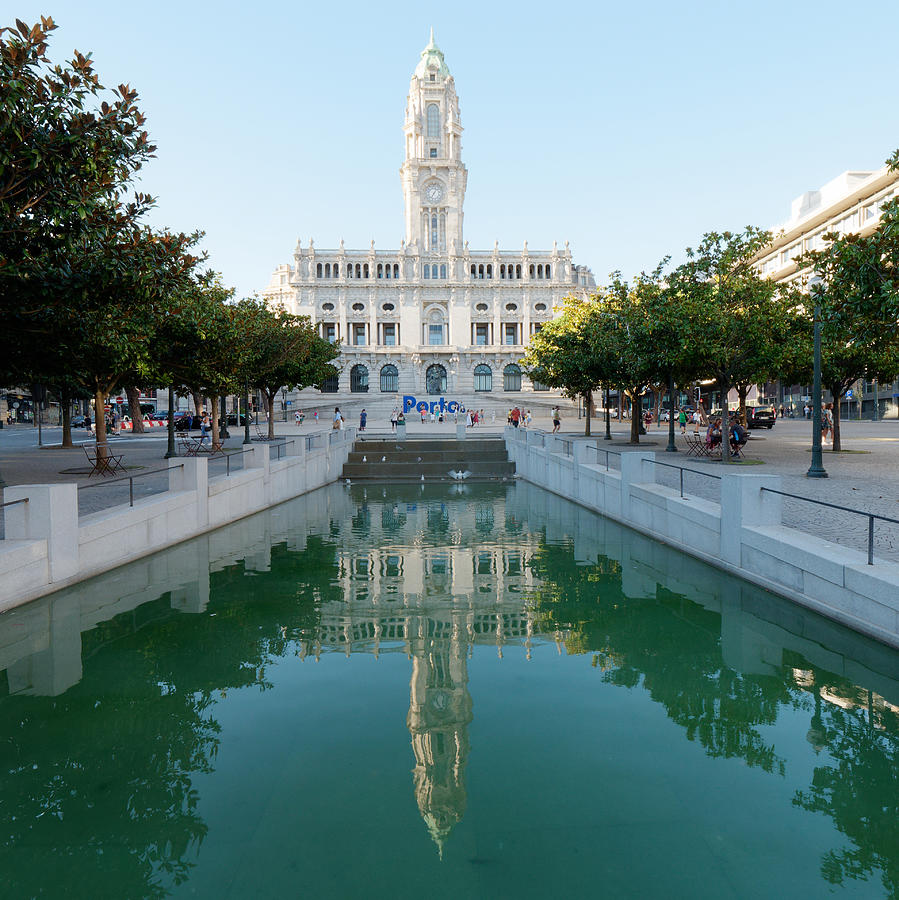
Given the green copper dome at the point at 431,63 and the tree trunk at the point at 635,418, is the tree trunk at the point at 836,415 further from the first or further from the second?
the green copper dome at the point at 431,63

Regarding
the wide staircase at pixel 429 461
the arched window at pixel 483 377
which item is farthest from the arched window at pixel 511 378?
the wide staircase at pixel 429 461

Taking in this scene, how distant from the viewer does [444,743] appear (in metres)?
5.90

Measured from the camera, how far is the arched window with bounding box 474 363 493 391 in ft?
330

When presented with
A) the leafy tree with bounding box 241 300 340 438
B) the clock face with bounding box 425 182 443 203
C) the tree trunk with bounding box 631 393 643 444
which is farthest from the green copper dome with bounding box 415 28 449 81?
the tree trunk with bounding box 631 393 643 444

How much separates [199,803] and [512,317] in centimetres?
10123

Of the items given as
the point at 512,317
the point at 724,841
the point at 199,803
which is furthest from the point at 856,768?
the point at 512,317

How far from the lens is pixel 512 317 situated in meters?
103

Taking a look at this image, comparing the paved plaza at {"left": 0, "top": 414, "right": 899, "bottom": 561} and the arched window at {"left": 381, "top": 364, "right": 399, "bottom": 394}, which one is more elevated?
the arched window at {"left": 381, "top": 364, "right": 399, "bottom": 394}

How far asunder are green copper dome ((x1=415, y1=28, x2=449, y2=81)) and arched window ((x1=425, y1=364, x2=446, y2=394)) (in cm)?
4648

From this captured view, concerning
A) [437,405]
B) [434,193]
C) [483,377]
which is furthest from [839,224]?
[434,193]

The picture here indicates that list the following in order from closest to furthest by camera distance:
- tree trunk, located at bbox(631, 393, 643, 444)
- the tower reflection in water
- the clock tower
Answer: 1. the tower reflection in water
2. tree trunk, located at bbox(631, 393, 643, 444)
3. the clock tower

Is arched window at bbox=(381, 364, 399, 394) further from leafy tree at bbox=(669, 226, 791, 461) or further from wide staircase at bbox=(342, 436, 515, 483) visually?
leafy tree at bbox=(669, 226, 791, 461)

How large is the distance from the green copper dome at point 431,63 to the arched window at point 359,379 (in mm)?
47660

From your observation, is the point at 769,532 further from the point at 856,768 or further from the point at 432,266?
the point at 432,266
